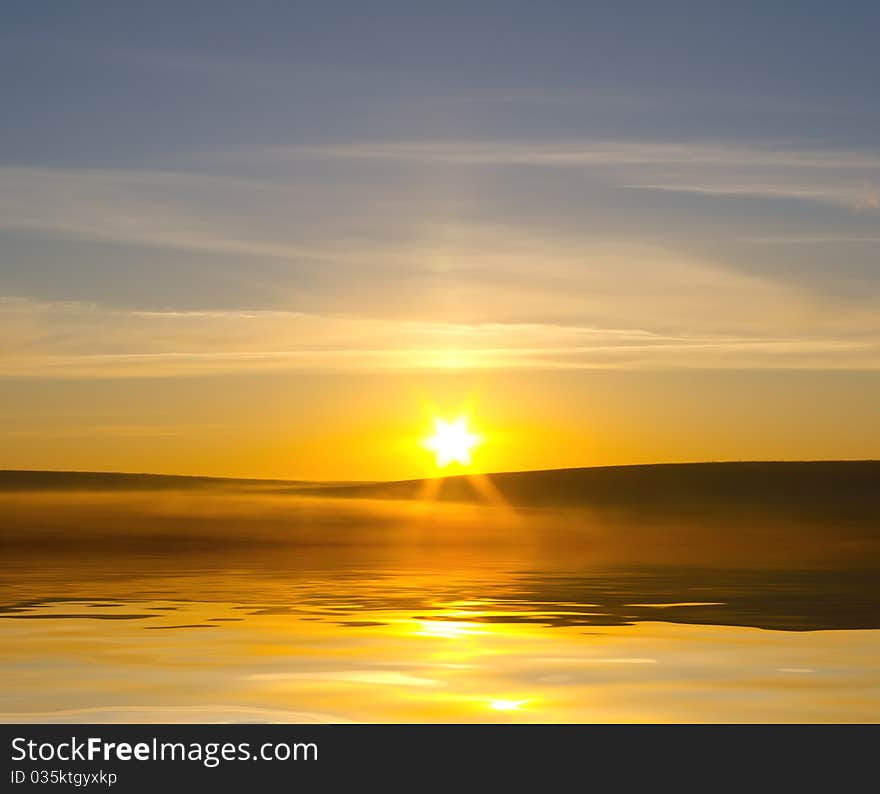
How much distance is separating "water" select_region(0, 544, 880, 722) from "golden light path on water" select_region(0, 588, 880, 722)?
0.12 feet

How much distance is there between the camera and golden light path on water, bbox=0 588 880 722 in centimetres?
1312

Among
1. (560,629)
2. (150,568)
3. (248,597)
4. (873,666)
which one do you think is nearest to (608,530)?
(150,568)

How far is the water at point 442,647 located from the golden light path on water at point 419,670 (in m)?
0.04

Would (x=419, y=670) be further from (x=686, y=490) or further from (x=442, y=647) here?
(x=686, y=490)

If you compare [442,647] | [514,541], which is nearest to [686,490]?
[514,541]

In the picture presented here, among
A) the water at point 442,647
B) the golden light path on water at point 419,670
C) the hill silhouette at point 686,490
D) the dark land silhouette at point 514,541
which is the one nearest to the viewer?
the golden light path on water at point 419,670

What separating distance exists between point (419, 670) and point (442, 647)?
6.57 feet

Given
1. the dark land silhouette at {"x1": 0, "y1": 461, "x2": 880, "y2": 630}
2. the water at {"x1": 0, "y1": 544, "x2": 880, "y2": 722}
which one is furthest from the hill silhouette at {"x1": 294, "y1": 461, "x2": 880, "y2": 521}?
the water at {"x1": 0, "y1": 544, "x2": 880, "y2": 722}

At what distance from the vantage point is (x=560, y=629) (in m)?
19.7

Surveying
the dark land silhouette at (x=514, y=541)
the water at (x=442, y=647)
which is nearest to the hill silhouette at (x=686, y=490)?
the dark land silhouette at (x=514, y=541)

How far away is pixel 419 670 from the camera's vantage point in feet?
51.2

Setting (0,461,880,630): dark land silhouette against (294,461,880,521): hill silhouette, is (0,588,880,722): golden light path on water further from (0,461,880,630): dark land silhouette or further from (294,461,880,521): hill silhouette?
(294,461,880,521): hill silhouette

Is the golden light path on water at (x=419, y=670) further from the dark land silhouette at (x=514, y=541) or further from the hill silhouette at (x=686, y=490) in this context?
the hill silhouette at (x=686, y=490)

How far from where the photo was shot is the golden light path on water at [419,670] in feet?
43.0
